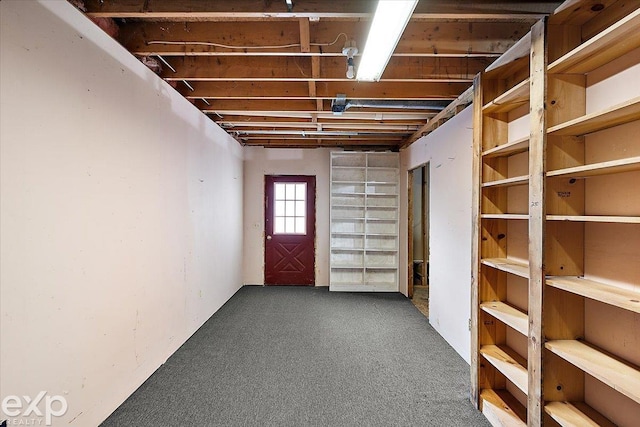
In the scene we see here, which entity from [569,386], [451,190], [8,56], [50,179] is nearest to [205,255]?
[50,179]

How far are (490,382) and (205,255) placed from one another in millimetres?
3158

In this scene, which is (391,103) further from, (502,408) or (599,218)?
(502,408)

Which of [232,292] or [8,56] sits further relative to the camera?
[232,292]

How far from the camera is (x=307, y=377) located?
2568 mm

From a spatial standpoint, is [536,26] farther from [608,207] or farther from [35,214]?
[35,214]

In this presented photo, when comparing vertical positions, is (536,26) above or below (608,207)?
above

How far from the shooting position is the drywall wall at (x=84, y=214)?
1.45 m

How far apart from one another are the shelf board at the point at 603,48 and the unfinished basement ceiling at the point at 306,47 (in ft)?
1.56

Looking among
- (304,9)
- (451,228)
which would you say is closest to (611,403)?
(451,228)

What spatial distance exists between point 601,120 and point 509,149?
60cm

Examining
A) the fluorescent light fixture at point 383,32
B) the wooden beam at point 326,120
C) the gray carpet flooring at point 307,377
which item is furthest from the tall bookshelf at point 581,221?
the wooden beam at point 326,120

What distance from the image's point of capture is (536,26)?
1.68 metres

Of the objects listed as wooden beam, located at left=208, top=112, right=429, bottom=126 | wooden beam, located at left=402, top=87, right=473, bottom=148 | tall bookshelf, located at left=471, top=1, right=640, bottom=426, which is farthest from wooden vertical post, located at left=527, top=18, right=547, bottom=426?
wooden beam, located at left=208, top=112, right=429, bottom=126

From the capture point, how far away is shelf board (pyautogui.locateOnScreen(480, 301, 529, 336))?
1831 millimetres
